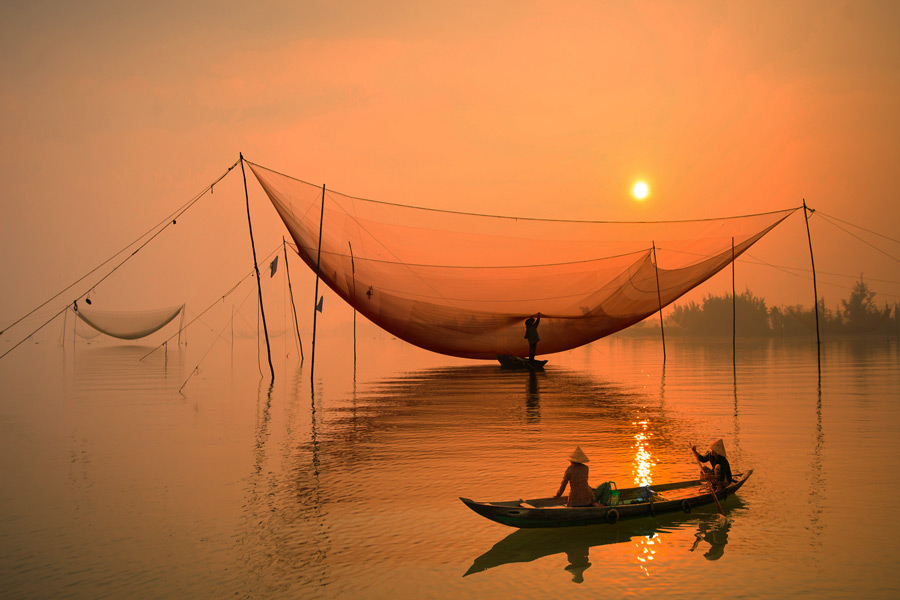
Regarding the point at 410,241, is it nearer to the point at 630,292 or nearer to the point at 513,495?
the point at 630,292

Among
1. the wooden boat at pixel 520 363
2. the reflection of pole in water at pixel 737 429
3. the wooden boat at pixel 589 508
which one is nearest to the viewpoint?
the wooden boat at pixel 589 508

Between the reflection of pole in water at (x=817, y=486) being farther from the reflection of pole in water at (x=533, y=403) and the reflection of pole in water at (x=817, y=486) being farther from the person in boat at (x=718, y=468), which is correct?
the reflection of pole in water at (x=533, y=403)

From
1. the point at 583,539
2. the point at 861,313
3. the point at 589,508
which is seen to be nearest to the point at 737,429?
the point at 589,508

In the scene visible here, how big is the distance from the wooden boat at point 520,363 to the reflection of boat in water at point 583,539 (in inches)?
770

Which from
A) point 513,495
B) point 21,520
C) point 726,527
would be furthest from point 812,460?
point 21,520

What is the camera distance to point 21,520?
7.90 meters

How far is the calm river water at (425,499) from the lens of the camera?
20.0 feet

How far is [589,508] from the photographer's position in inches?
291

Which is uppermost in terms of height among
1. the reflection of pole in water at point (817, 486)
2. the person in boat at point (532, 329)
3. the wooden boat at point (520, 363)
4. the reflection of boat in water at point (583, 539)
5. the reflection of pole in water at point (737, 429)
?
the person in boat at point (532, 329)

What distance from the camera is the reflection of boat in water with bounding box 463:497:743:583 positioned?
6637mm

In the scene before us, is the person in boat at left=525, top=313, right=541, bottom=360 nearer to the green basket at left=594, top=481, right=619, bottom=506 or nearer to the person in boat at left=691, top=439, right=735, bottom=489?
the person in boat at left=691, top=439, right=735, bottom=489

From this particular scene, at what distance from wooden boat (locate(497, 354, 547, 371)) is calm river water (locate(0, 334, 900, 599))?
9015mm

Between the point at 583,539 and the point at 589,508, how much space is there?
321 mm

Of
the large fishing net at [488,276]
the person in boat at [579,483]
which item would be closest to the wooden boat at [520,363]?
the large fishing net at [488,276]
